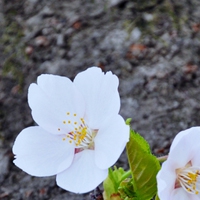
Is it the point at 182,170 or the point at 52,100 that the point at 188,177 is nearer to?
the point at 182,170

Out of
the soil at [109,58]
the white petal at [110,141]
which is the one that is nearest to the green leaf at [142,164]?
the white petal at [110,141]

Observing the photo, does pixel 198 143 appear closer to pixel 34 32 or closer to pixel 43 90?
pixel 43 90

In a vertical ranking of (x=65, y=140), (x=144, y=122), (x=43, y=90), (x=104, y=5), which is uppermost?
(x=43, y=90)

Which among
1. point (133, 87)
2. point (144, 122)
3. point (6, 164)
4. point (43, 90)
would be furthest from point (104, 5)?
point (43, 90)

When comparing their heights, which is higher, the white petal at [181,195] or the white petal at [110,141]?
the white petal at [110,141]

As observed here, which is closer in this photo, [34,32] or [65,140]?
[65,140]

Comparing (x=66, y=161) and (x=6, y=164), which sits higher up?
(x=66, y=161)

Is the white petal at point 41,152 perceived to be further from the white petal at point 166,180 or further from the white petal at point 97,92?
the white petal at point 166,180

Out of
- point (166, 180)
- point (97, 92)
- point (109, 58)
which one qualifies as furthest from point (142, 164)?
point (109, 58)
